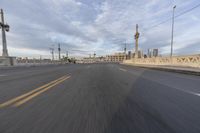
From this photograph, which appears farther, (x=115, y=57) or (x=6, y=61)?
(x=115, y=57)

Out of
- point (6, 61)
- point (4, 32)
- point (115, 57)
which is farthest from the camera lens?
point (115, 57)

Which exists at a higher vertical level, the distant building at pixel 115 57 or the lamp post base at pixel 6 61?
the distant building at pixel 115 57

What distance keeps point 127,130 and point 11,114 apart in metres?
2.75

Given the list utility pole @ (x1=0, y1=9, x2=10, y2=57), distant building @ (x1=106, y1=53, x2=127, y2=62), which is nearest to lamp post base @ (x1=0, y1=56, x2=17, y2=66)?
utility pole @ (x1=0, y1=9, x2=10, y2=57)

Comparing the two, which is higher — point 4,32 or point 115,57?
point 4,32

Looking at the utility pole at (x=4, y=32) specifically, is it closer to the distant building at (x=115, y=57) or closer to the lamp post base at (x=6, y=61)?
the lamp post base at (x=6, y=61)

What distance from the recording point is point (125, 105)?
11.1ft

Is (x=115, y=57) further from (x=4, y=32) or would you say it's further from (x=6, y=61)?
(x=6, y=61)

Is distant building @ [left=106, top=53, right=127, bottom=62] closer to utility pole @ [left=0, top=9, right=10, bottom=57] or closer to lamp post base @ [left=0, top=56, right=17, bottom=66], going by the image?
lamp post base @ [left=0, top=56, right=17, bottom=66]

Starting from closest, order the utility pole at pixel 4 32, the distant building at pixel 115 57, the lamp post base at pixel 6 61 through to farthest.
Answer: the lamp post base at pixel 6 61 < the utility pole at pixel 4 32 < the distant building at pixel 115 57

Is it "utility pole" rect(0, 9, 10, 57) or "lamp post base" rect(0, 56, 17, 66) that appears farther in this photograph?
"utility pole" rect(0, 9, 10, 57)

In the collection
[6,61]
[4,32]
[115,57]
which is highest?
[4,32]

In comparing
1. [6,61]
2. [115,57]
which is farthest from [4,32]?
[115,57]

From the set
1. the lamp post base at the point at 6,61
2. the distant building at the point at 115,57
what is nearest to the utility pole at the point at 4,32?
the lamp post base at the point at 6,61
